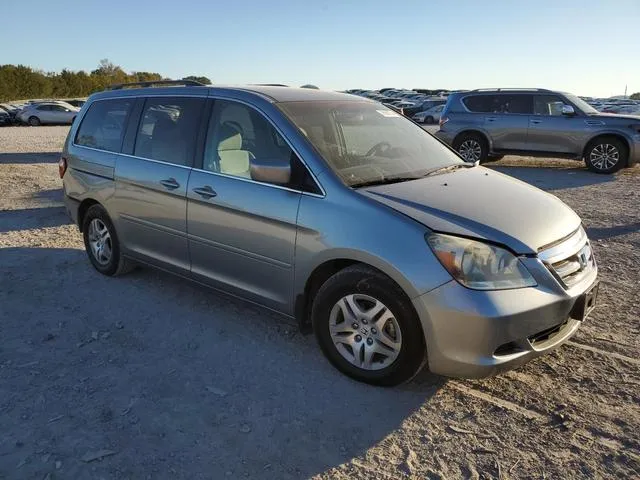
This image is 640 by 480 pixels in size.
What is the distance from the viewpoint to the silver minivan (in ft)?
9.53

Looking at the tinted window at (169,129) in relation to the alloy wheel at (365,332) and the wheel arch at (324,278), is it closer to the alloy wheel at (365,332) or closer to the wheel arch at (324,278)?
the wheel arch at (324,278)

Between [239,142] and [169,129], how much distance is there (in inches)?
31.5

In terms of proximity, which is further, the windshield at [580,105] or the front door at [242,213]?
the windshield at [580,105]

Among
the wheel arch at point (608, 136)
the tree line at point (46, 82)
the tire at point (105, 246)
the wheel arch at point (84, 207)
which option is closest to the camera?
the tire at point (105, 246)

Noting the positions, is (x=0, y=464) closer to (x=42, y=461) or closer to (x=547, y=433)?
(x=42, y=461)

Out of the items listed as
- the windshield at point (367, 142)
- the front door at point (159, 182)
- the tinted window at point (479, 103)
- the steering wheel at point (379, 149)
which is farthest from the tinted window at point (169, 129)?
the tinted window at point (479, 103)

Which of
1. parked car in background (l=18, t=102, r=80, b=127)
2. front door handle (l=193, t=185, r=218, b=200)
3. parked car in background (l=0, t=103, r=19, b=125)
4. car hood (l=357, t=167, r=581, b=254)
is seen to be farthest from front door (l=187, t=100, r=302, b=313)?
parked car in background (l=0, t=103, r=19, b=125)

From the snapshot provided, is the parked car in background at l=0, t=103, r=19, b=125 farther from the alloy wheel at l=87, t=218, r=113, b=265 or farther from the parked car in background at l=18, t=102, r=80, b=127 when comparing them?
the alloy wheel at l=87, t=218, r=113, b=265

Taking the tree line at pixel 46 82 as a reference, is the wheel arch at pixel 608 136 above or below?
below

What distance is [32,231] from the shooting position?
6805 mm

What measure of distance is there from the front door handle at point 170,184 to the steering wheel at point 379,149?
60.1 inches

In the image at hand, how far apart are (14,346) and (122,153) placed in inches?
74.0

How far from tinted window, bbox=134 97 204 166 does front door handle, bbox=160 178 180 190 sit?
0.49ft

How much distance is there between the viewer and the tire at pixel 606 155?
11805mm
